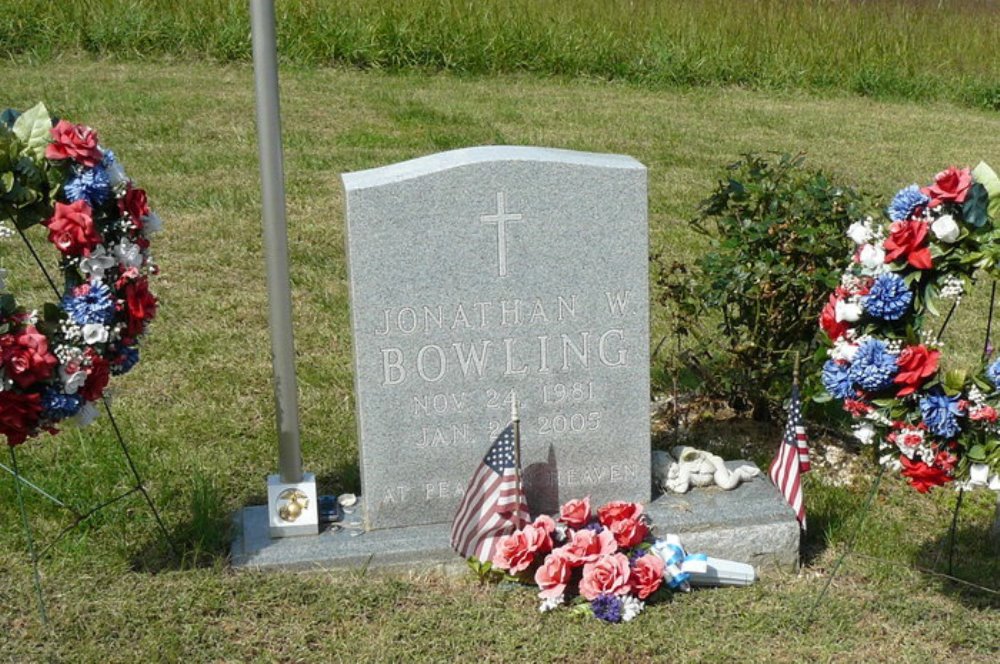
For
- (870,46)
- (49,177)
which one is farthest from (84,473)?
(870,46)

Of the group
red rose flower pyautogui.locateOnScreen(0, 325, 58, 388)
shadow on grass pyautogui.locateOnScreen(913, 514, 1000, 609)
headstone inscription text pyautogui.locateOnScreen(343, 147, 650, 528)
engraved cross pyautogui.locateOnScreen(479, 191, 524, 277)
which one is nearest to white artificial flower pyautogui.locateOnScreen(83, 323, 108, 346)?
red rose flower pyautogui.locateOnScreen(0, 325, 58, 388)

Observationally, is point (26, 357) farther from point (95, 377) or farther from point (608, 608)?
point (608, 608)

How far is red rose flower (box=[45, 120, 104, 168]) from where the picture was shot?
3932 millimetres

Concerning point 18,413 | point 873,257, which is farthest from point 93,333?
point 873,257

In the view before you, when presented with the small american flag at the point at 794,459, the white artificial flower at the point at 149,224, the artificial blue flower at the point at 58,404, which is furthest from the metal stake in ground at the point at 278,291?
the small american flag at the point at 794,459

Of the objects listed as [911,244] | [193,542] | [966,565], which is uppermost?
[911,244]

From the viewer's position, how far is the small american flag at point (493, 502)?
4398 millimetres

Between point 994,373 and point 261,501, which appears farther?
point 261,501

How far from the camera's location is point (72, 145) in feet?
12.9

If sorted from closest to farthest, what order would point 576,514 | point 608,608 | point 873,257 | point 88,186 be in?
1. point 88,186
2. point 873,257
3. point 608,608
4. point 576,514

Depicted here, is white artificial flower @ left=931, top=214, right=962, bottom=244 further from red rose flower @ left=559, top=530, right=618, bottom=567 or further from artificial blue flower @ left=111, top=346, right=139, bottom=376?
artificial blue flower @ left=111, top=346, right=139, bottom=376

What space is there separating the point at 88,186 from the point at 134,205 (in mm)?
183

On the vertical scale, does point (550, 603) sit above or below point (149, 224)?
below

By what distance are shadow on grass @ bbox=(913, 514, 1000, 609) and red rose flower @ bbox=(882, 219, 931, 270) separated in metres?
1.05
